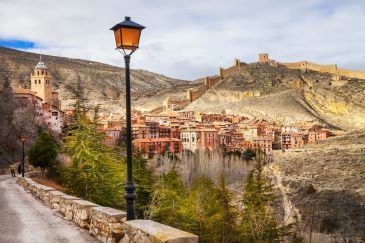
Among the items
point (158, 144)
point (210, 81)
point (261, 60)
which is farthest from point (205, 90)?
point (158, 144)

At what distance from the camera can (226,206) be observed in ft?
70.6

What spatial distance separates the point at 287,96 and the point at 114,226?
428ft

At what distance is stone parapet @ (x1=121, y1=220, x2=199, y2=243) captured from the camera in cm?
466

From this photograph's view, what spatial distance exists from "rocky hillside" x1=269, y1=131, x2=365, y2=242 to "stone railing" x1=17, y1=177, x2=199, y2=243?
14681 millimetres

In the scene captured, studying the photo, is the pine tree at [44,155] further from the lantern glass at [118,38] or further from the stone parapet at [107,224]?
the lantern glass at [118,38]

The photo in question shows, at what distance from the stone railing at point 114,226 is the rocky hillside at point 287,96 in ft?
363

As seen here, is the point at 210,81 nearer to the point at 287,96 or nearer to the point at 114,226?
the point at 287,96

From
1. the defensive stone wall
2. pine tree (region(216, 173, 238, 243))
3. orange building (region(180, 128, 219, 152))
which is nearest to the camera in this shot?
pine tree (region(216, 173, 238, 243))

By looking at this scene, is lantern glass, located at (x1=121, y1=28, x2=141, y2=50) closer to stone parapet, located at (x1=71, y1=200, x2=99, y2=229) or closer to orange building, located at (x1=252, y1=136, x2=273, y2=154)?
stone parapet, located at (x1=71, y1=200, x2=99, y2=229)

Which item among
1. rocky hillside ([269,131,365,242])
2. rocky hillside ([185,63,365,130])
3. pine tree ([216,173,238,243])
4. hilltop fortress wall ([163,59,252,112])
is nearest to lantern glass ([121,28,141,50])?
pine tree ([216,173,238,243])

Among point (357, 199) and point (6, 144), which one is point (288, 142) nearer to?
point (357, 199)

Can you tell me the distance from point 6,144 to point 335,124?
10267 centimetres

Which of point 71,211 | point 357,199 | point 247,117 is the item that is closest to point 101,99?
point 247,117

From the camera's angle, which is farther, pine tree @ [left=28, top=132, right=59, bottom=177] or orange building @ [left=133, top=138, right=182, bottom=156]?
orange building @ [left=133, top=138, right=182, bottom=156]
